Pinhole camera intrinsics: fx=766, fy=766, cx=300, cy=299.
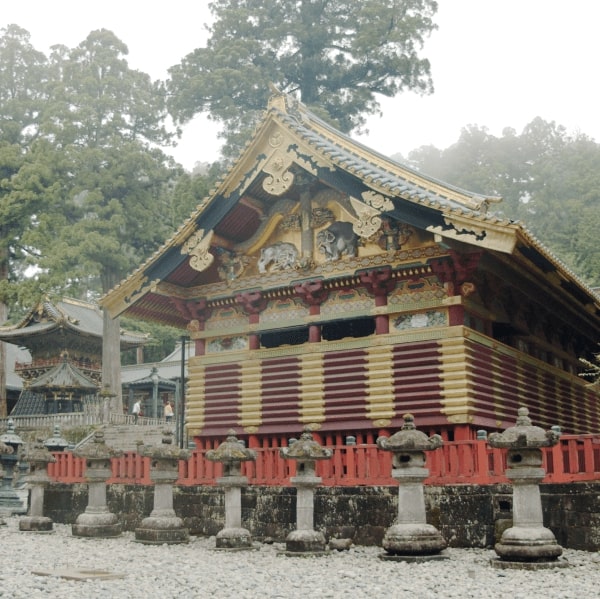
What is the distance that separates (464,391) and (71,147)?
2945cm

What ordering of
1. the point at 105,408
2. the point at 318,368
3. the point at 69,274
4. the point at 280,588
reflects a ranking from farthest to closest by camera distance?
the point at 105,408 → the point at 69,274 → the point at 318,368 → the point at 280,588

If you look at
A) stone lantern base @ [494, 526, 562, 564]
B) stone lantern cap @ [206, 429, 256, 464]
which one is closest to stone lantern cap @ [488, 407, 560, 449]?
stone lantern base @ [494, 526, 562, 564]

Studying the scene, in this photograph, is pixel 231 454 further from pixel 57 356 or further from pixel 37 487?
pixel 57 356

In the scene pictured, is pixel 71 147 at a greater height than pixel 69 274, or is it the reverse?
pixel 71 147

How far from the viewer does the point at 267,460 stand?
567 inches

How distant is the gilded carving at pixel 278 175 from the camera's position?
675 inches

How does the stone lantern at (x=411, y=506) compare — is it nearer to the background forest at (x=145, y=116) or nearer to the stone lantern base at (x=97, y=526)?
the stone lantern base at (x=97, y=526)

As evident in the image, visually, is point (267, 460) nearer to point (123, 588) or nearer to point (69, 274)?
point (123, 588)

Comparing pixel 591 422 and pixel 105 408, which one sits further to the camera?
pixel 105 408

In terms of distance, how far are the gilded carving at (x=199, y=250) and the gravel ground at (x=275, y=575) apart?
6973 millimetres

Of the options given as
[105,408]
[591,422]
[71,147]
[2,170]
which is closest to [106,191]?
[71,147]

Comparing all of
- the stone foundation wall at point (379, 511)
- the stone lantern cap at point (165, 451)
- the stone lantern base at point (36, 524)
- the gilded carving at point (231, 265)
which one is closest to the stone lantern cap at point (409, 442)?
the stone foundation wall at point (379, 511)

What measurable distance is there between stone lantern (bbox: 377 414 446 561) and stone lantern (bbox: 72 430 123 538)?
21.3ft

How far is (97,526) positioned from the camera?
1496 cm
